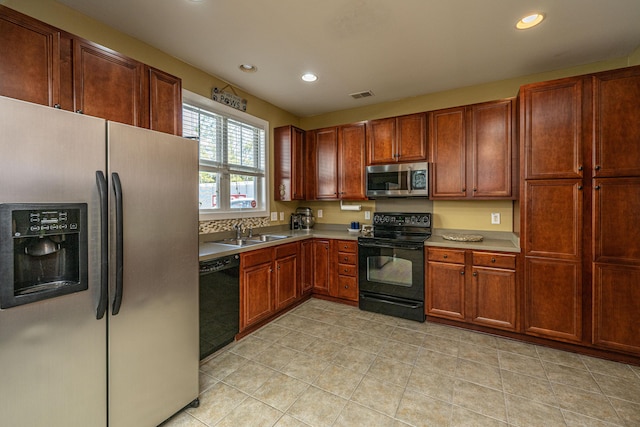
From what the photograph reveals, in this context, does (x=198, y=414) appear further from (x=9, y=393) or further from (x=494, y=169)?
(x=494, y=169)

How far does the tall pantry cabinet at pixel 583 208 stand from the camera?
7.27 ft

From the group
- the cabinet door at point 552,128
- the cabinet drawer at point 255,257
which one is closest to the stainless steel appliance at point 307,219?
the cabinet drawer at point 255,257

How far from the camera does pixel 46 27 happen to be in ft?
5.06

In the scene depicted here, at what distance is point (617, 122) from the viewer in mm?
2234

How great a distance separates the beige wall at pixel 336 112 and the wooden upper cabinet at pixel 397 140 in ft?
1.22

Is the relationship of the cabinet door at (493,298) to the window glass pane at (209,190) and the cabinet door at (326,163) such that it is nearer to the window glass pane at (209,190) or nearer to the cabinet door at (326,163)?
the cabinet door at (326,163)

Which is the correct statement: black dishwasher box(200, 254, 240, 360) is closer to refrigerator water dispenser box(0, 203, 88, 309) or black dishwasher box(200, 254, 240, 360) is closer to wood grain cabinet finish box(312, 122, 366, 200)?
refrigerator water dispenser box(0, 203, 88, 309)

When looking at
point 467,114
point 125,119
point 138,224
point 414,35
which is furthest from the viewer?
point 467,114

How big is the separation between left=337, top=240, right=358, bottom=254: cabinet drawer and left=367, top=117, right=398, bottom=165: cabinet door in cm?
107

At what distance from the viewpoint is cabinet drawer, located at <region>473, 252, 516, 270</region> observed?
2.64 meters

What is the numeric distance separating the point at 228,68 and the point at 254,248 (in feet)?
5.99

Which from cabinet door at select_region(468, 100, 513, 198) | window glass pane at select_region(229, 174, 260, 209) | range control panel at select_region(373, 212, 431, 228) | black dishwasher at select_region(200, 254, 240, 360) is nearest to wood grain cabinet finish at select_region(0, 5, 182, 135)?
black dishwasher at select_region(200, 254, 240, 360)

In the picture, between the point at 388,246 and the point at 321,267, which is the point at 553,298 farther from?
the point at 321,267

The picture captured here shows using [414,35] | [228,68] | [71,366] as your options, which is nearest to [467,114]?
[414,35]
